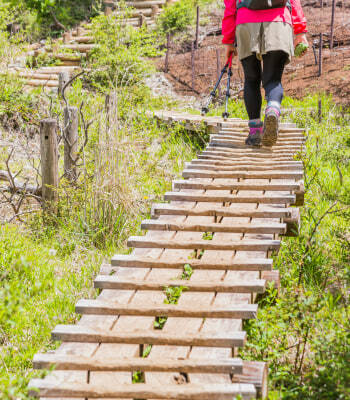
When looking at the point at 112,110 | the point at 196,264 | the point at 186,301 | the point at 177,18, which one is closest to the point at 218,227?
the point at 196,264

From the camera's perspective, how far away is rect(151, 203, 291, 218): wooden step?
4.36m

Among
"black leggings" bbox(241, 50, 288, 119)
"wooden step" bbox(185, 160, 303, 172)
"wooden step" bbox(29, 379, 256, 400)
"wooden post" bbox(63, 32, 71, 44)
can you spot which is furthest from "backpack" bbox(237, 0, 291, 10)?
"wooden post" bbox(63, 32, 71, 44)

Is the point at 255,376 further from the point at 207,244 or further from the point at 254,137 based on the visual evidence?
the point at 254,137

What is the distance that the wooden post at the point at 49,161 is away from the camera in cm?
604

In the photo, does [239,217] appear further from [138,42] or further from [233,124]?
[138,42]

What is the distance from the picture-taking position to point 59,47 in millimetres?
14047

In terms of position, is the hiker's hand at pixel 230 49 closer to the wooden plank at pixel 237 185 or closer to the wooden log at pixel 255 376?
the wooden plank at pixel 237 185

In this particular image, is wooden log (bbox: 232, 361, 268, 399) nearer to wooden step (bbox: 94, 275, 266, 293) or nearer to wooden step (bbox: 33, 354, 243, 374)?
wooden step (bbox: 33, 354, 243, 374)

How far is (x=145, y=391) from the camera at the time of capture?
8.51 feet

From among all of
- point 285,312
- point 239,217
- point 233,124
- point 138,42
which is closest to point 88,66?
point 138,42

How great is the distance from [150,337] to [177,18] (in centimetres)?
1282

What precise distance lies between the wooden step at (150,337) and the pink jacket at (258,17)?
3682 millimetres

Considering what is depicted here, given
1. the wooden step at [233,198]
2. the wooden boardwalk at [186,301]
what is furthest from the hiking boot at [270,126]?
the wooden step at [233,198]

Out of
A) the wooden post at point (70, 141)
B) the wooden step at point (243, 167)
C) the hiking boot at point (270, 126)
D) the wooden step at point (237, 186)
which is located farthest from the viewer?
the wooden post at point (70, 141)
